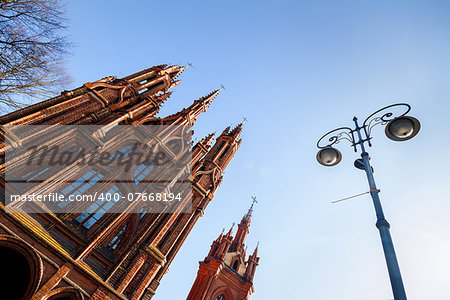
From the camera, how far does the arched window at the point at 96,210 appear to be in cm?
1268

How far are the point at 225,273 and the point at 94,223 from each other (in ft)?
64.1

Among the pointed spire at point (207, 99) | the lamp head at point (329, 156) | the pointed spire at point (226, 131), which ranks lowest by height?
the lamp head at point (329, 156)

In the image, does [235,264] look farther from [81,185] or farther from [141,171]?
[81,185]

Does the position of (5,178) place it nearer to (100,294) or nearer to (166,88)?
(100,294)

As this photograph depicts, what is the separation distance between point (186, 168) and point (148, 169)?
267cm

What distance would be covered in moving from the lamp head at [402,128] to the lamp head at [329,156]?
1.21 meters

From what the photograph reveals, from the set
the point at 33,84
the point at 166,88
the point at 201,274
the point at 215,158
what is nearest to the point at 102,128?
the point at 33,84

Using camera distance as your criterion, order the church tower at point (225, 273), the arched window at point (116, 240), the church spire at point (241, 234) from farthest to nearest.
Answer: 1. the church spire at point (241, 234)
2. the church tower at point (225, 273)
3. the arched window at point (116, 240)

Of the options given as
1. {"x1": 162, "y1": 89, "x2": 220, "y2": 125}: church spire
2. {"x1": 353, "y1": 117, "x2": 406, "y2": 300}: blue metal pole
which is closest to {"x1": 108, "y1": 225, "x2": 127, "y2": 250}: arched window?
{"x1": 162, "y1": 89, "x2": 220, "y2": 125}: church spire

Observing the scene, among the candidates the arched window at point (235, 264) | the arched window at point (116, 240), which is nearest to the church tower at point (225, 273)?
the arched window at point (235, 264)

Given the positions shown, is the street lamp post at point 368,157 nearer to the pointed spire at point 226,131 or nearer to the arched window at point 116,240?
the arched window at point 116,240

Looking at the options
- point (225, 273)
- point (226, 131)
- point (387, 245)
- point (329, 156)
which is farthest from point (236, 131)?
point (387, 245)

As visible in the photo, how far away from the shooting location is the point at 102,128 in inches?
573

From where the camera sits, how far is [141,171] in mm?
16734
